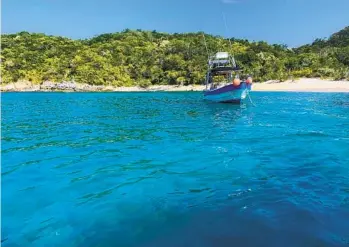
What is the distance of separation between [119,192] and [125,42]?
108 metres

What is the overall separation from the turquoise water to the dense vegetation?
63.9 metres

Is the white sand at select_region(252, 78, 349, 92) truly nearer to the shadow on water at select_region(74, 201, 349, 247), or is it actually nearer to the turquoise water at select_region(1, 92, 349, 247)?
the turquoise water at select_region(1, 92, 349, 247)

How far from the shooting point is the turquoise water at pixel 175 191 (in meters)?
5.52

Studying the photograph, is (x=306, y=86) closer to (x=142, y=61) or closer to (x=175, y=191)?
(x=142, y=61)

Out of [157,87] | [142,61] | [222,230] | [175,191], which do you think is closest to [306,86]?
[157,87]

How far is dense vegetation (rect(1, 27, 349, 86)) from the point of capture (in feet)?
267

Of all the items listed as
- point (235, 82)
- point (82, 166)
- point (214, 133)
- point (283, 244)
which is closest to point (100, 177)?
point (82, 166)

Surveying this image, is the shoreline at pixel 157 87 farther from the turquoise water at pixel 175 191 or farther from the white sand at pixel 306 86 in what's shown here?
the turquoise water at pixel 175 191

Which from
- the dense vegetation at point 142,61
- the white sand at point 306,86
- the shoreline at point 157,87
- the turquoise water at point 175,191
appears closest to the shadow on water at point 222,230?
the turquoise water at point 175,191

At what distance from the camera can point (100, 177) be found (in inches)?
353

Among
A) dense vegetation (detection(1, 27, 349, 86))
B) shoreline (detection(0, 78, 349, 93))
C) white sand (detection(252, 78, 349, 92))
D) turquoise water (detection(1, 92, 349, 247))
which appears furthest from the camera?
dense vegetation (detection(1, 27, 349, 86))

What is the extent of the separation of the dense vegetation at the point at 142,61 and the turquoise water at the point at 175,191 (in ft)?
210

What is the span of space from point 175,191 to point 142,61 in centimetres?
9034

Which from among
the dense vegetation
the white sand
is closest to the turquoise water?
the white sand
